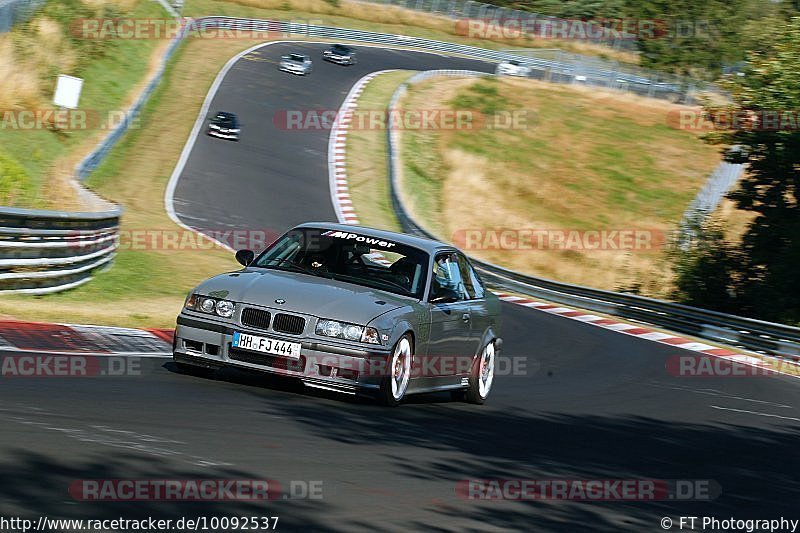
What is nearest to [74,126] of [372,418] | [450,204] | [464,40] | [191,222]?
[191,222]

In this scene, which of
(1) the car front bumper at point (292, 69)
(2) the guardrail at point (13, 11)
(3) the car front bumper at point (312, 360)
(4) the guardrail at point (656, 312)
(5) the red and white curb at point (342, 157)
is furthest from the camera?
(1) the car front bumper at point (292, 69)

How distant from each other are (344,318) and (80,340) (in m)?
3.30

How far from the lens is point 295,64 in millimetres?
54469

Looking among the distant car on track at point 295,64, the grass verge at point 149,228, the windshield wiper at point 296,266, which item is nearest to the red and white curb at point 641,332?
the grass verge at point 149,228

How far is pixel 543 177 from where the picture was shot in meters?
46.7

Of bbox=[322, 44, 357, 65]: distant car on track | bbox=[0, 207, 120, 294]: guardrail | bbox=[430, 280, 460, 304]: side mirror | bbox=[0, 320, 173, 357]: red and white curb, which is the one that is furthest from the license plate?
bbox=[322, 44, 357, 65]: distant car on track

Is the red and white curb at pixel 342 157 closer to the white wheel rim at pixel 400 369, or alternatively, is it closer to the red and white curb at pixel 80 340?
the red and white curb at pixel 80 340

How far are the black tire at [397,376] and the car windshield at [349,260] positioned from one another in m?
0.62

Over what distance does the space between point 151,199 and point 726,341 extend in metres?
14.1

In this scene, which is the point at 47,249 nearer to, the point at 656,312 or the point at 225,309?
the point at 225,309

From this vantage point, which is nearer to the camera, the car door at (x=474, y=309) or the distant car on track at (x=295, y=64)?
the car door at (x=474, y=309)

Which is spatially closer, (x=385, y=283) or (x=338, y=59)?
(x=385, y=283)

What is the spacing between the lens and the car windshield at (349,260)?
1050 centimetres

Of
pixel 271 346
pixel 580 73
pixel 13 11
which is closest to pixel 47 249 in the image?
pixel 271 346
